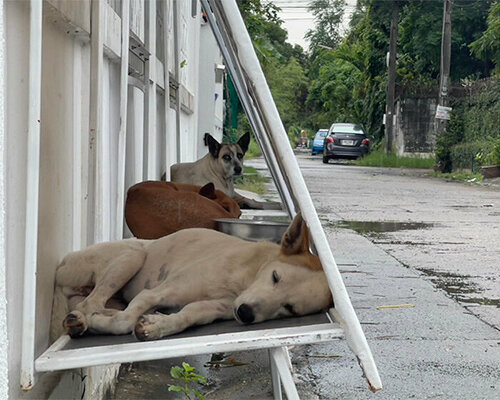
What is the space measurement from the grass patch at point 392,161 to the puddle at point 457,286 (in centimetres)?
2531

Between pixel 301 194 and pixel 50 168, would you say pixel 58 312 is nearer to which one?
pixel 50 168

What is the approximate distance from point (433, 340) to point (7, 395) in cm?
354

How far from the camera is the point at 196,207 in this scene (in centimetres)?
514

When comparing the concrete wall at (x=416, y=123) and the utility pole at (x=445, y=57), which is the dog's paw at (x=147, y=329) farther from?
the concrete wall at (x=416, y=123)

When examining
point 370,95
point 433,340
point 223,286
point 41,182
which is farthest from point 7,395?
point 370,95

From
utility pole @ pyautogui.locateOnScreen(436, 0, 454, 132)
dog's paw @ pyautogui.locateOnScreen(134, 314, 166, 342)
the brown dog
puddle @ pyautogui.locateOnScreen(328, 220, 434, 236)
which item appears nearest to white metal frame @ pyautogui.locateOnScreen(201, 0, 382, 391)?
dog's paw @ pyautogui.locateOnScreen(134, 314, 166, 342)

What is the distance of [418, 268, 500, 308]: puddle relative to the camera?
6824 mm

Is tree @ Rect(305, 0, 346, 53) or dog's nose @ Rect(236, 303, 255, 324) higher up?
tree @ Rect(305, 0, 346, 53)

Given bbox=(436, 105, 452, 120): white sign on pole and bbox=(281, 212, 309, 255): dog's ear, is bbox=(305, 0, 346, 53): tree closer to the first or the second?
bbox=(436, 105, 452, 120): white sign on pole

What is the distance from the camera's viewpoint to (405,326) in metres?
5.93

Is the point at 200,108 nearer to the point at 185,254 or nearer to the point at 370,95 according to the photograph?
the point at 185,254

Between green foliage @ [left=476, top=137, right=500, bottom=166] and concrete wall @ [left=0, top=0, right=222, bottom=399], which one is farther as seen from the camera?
green foliage @ [left=476, top=137, right=500, bottom=166]

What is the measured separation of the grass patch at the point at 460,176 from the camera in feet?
79.7

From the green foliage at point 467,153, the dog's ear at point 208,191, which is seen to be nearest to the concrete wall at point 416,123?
the green foliage at point 467,153
